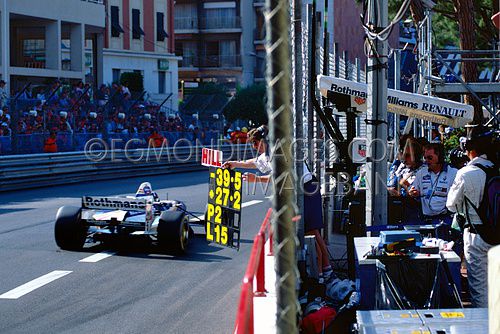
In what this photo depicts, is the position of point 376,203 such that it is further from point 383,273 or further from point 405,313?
point 405,313

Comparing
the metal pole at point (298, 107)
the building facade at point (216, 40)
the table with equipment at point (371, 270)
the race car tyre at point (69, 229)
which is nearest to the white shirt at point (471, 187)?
the table with equipment at point (371, 270)

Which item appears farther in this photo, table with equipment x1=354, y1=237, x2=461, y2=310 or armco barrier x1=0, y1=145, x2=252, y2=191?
armco barrier x1=0, y1=145, x2=252, y2=191

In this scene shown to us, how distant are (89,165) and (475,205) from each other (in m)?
20.5

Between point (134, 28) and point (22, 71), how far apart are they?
19.9 metres

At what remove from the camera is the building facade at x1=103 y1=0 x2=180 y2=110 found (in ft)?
182

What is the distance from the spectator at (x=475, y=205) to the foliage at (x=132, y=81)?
46197 millimetres

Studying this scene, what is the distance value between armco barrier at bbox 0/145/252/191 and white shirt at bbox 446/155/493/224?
16662 millimetres

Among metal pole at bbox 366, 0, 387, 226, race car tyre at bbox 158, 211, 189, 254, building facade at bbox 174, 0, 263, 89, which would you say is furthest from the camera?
building facade at bbox 174, 0, 263, 89

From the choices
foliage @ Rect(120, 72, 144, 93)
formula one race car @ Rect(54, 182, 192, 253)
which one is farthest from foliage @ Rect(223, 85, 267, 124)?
formula one race car @ Rect(54, 182, 192, 253)

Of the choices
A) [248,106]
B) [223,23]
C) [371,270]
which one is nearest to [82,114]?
[371,270]

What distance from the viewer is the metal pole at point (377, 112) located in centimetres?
930

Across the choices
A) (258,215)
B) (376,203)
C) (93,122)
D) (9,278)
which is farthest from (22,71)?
(376,203)

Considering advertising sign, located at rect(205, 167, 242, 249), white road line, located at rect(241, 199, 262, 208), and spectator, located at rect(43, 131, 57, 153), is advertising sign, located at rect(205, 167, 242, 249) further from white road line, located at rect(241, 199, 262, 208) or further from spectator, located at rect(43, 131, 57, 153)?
spectator, located at rect(43, 131, 57, 153)

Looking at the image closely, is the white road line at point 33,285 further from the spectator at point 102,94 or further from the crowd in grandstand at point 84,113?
the spectator at point 102,94
